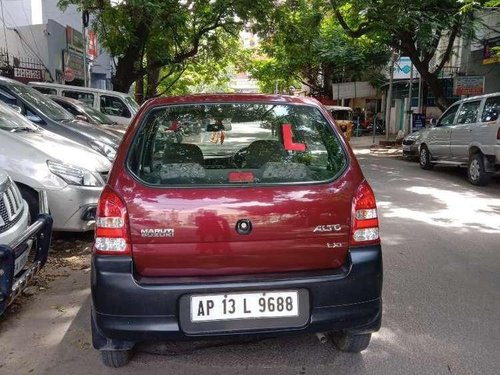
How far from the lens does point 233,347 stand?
335cm

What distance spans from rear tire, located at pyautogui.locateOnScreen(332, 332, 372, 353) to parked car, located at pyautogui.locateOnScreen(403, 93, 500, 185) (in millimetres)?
7290

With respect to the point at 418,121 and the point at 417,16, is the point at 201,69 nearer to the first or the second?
the point at 418,121

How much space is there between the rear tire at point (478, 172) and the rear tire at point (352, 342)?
7.65 metres

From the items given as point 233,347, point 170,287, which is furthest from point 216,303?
point 233,347

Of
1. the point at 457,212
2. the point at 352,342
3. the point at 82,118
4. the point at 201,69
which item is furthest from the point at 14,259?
the point at 201,69

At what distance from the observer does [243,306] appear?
2684 mm

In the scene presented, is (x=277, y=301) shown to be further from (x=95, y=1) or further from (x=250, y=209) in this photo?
(x=95, y=1)

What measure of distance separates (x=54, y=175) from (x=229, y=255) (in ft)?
9.84

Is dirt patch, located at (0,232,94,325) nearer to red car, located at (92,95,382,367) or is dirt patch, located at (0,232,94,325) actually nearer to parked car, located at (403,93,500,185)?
red car, located at (92,95,382,367)

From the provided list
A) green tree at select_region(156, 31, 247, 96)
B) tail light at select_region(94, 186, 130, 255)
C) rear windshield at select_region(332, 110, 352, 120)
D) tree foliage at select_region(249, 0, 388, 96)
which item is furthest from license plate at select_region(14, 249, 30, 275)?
rear windshield at select_region(332, 110, 352, 120)

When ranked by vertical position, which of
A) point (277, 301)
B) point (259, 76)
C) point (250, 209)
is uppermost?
point (259, 76)

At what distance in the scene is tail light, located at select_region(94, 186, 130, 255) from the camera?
8.82 feet

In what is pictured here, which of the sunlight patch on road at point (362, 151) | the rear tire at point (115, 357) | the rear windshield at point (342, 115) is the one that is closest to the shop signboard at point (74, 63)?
the sunlight patch on road at point (362, 151)

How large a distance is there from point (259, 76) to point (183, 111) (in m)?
33.5
